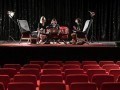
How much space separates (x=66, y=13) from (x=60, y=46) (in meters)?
8.72

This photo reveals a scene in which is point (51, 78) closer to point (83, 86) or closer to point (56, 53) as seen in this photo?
point (83, 86)

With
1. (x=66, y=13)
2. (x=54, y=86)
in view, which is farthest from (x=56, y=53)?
(x=66, y=13)

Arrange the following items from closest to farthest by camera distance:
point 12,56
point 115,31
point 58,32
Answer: point 12,56 → point 58,32 → point 115,31

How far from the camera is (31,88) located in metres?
4.86

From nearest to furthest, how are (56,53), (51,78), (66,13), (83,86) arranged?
(83,86), (51,78), (56,53), (66,13)

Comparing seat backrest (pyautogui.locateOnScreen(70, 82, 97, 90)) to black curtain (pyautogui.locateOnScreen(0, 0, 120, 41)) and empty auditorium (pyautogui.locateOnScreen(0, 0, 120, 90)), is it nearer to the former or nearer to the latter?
empty auditorium (pyautogui.locateOnScreen(0, 0, 120, 90))

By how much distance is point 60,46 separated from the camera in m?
12.0

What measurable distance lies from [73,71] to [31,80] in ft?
4.43

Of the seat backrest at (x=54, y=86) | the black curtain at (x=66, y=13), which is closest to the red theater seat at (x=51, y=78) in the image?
the seat backrest at (x=54, y=86)

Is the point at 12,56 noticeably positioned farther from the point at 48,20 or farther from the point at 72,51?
the point at 48,20

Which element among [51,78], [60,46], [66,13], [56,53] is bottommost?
[56,53]

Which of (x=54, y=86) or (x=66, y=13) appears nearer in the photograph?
(x=54, y=86)

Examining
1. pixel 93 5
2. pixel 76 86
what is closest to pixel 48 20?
pixel 93 5

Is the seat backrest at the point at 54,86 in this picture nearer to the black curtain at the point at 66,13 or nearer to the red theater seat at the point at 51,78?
the red theater seat at the point at 51,78
